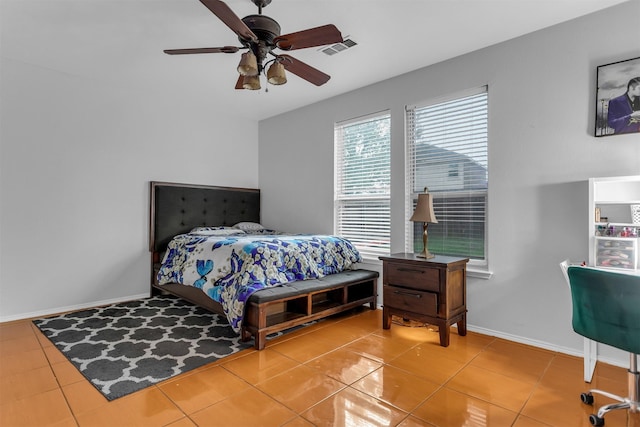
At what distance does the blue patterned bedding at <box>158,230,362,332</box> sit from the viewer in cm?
265

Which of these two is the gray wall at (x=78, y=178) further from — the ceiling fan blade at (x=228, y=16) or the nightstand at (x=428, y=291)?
the nightstand at (x=428, y=291)

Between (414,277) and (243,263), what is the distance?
4.64 ft

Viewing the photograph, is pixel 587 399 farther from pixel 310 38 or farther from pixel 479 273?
pixel 310 38

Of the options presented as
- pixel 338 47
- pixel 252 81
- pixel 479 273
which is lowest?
pixel 479 273

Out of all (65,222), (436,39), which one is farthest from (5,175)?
(436,39)

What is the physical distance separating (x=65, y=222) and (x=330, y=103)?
10.6ft

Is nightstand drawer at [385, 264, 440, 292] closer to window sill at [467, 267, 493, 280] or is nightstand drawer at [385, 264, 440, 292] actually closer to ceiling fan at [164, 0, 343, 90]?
window sill at [467, 267, 493, 280]

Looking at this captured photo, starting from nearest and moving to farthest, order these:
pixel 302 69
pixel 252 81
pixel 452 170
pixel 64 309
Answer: pixel 252 81 → pixel 302 69 → pixel 452 170 → pixel 64 309

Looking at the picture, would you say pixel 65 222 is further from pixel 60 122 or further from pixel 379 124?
pixel 379 124

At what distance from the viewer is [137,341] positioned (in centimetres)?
263

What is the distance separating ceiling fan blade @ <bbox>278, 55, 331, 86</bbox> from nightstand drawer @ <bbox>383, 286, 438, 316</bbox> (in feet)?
6.06

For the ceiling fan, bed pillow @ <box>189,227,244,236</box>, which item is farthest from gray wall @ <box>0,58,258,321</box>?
the ceiling fan

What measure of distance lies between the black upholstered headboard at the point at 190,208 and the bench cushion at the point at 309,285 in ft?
6.72

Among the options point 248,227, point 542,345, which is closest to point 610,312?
point 542,345
